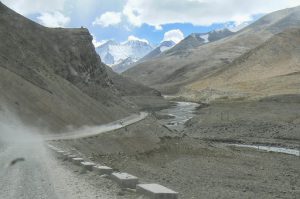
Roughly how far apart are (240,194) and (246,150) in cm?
3642

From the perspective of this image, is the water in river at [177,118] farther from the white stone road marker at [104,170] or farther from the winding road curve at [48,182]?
the white stone road marker at [104,170]

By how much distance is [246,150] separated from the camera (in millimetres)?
62562

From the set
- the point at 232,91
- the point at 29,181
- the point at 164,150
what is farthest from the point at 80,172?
the point at 232,91

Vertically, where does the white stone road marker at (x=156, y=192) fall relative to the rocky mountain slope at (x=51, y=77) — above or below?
below

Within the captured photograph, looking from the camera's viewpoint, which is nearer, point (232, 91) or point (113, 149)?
point (113, 149)

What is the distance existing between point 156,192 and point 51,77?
241ft

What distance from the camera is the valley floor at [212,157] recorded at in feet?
99.2

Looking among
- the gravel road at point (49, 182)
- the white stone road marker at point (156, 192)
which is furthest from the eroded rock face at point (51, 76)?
the white stone road marker at point (156, 192)

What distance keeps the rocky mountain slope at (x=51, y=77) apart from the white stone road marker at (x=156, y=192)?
4340cm

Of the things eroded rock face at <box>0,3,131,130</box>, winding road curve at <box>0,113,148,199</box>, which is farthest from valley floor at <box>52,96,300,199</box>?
→ eroded rock face at <box>0,3,131,130</box>

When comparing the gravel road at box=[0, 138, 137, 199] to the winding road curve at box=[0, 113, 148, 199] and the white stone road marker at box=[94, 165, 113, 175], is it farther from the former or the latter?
the white stone road marker at box=[94, 165, 113, 175]

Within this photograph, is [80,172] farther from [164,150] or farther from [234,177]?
[164,150]

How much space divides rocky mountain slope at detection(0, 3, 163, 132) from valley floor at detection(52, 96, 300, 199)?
31.2 ft

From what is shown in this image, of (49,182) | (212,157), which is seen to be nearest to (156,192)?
(49,182)
